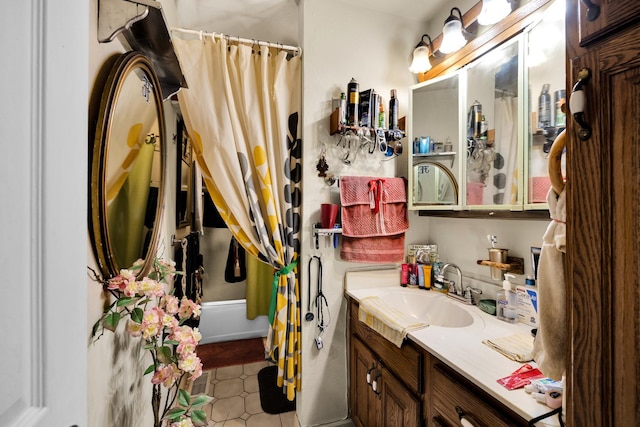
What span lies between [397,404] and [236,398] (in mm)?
1325

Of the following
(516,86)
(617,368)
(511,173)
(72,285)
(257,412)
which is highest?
(516,86)

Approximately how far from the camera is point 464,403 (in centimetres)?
83

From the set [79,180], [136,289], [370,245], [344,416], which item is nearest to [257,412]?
[344,416]

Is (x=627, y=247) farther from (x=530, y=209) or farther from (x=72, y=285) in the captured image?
(x=72, y=285)

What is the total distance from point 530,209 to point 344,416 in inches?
63.9

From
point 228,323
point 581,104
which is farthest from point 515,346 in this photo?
point 228,323

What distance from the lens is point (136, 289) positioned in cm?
71

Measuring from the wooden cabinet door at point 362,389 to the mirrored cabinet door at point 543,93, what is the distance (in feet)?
3.57

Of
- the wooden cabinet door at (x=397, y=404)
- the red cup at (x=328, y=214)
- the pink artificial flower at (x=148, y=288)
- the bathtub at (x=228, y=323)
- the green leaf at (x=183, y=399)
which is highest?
the red cup at (x=328, y=214)

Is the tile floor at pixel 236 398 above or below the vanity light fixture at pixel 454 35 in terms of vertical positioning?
below

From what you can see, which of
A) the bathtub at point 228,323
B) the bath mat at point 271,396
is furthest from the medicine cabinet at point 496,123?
the bathtub at point 228,323

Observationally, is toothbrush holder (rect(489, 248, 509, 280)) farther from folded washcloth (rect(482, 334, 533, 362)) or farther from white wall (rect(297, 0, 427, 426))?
white wall (rect(297, 0, 427, 426))

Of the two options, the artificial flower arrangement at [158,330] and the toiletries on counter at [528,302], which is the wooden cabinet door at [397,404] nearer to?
the toiletries on counter at [528,302]

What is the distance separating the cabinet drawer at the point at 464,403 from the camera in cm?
72
